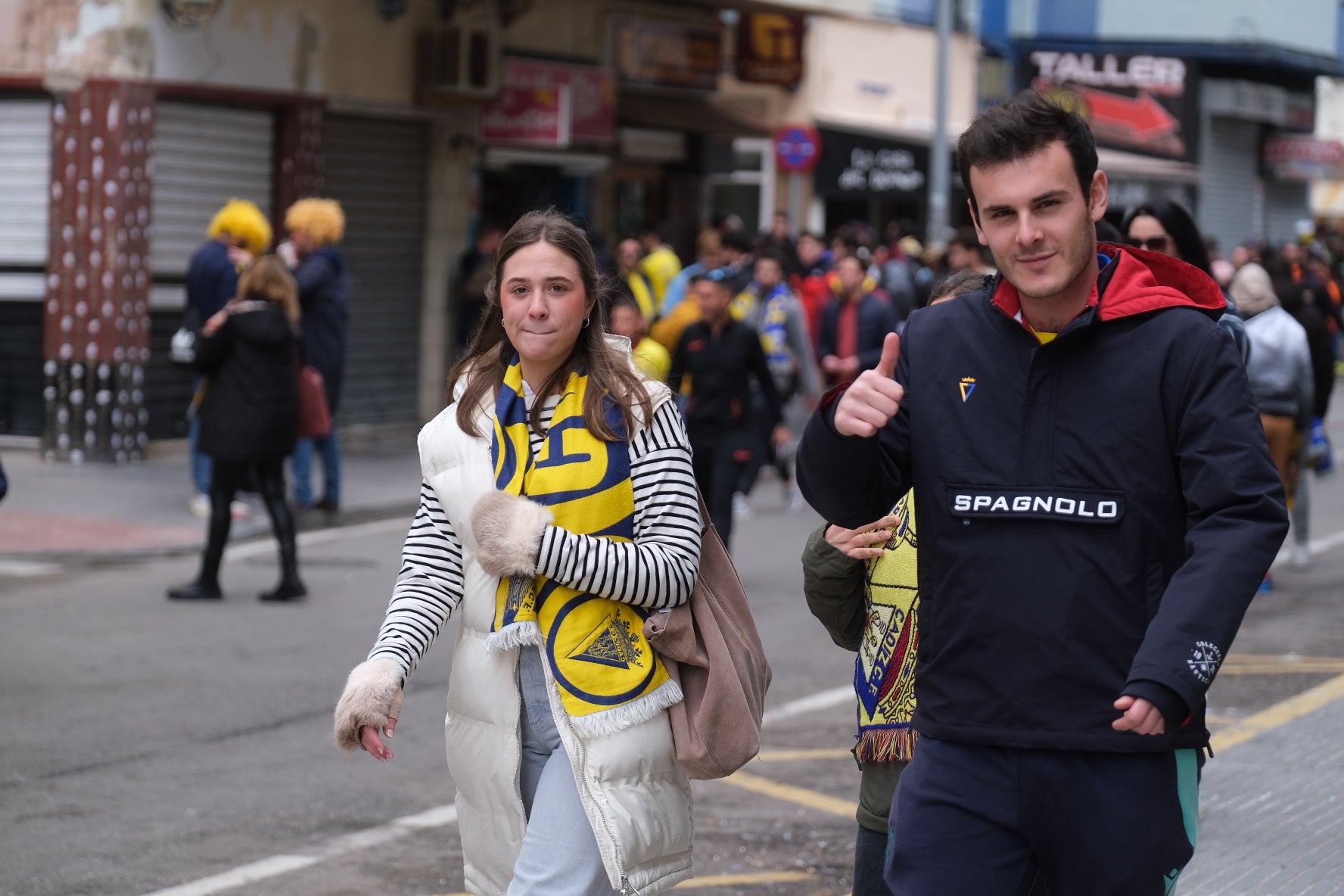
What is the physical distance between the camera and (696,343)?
34.8 feet

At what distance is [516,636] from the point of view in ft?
12.2

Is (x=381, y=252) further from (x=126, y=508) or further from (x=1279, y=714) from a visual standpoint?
(x=1279, y=714)

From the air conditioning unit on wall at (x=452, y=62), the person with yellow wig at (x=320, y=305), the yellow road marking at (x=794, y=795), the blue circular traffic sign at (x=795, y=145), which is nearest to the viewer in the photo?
the yellow road marking at (x=794, y=795)

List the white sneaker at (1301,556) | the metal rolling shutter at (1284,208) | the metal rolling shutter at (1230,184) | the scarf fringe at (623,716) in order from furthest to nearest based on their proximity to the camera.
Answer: the metal rolling shutter at (1284,208), the metal rolling shutter at (1230,184), the white sneaker at (1301,556), the scarf fringe at (623,716)

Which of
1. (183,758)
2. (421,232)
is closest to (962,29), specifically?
(421,232)

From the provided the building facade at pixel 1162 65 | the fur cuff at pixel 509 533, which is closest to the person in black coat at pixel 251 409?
the fur cuff at pixel 509 533

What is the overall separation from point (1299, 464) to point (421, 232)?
388 inches

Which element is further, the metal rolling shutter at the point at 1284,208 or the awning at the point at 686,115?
the metal rolling shutter at the point at 1284,208

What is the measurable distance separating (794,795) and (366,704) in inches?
130

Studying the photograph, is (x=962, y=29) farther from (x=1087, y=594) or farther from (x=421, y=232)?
(x=1087, y=594)

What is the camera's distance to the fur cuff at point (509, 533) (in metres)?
3.58

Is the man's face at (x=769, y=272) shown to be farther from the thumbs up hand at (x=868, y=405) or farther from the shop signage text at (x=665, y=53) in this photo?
the thumbs up hand at (x=868, y=405)

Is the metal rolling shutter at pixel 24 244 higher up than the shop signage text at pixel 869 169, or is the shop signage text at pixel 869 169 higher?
the shop signage text at pixel 869 169

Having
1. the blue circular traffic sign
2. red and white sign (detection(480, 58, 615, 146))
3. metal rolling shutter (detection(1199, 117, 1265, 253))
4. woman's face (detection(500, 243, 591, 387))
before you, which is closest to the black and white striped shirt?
woman's face (detection(500, 243, 591, 387))
